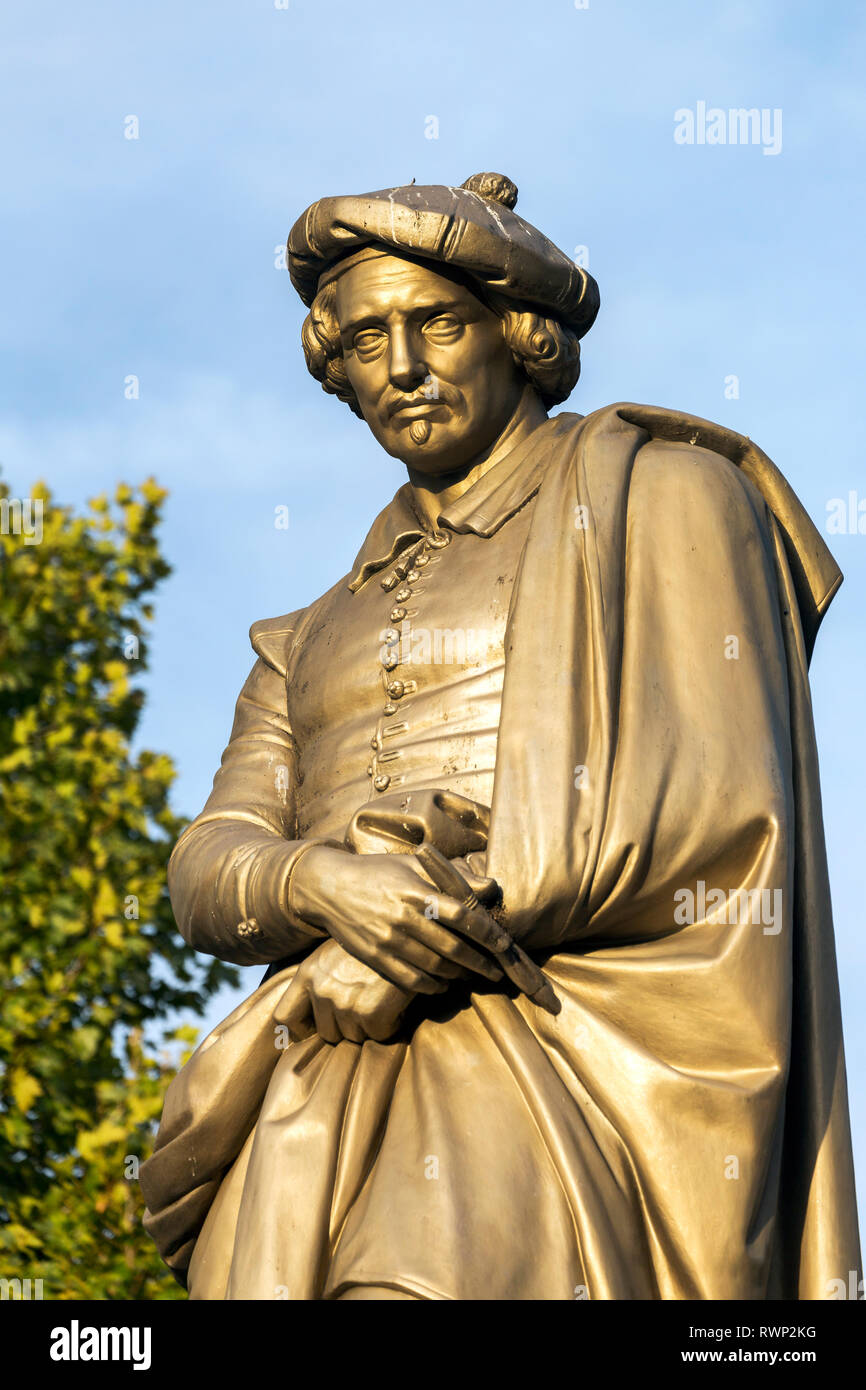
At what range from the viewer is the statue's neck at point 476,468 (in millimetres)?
6469

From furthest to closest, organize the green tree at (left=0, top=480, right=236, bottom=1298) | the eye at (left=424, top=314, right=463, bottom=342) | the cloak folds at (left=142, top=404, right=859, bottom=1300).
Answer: the green tree at (left=0, top=480, right=236, bottom=1298) → the eye at (left=424, top=314, right=463, bottom=342) → the cloak folds at (left=142, top=404, right=859, bottom=1300)

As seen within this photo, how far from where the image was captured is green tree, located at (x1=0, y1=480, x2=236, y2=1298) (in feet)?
46.1

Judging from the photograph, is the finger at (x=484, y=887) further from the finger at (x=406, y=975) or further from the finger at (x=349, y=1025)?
the finger at (x=349, y=1025)

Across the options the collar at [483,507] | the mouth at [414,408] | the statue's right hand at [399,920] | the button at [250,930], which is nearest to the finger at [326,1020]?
the statue's right hand at [399,920]

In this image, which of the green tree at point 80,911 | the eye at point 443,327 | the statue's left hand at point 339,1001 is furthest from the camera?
A: the green tree at point 80,911

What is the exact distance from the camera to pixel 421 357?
624cm

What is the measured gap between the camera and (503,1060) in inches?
216

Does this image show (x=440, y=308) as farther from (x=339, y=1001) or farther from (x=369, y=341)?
(x=339, y=1001)

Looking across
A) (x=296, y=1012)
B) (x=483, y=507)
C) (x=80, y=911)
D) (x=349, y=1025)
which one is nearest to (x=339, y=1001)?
(x=349, y=1025)

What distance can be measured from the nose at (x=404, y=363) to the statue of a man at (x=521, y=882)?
1cm

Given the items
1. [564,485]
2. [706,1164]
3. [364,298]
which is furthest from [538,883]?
[364,298]

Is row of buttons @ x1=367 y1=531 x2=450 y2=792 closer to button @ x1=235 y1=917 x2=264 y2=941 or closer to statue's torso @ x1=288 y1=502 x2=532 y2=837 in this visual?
statue's torso @ x1=288 y1=502 x2=532 y2=837

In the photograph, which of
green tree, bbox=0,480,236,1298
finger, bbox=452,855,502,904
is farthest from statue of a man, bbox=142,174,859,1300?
green tree, bbox=0,480,236,1298
